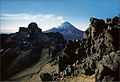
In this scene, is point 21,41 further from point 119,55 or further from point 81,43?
point 119,55

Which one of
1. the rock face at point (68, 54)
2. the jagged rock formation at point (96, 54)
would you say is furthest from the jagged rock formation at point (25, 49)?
the jagged rock formation at point (96, 54)

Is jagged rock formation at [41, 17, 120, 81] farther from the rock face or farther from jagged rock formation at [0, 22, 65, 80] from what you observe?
jagged rock formation at [0, 22, 65, 80]

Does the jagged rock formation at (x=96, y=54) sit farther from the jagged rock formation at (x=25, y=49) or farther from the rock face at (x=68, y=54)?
the jagged rock formation at (x=25, y=49)

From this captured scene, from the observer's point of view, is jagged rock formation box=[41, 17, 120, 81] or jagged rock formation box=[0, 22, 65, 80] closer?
jagged rock formation box=[41, 17, 120, 81]

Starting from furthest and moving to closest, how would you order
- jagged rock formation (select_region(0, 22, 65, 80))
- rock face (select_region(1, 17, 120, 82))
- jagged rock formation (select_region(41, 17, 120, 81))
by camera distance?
jagged rock formation (select_region(0, 22, 65, 80)) < rock face (select_region(1, 17, 120, 82)) < jagged rock formation (select_region(41, 17, 120, 81))

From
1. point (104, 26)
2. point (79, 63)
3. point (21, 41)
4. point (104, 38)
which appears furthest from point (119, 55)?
point (21, 41)

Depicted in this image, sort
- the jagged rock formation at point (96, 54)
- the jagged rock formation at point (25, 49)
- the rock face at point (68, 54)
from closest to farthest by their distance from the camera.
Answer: the jagged rock formation at point (96, 54) < the rock face at point (68, 54) < the jagged rock formation at point (25, 49)

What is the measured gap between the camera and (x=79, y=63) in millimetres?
45562

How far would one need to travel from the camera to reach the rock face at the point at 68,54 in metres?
32.7

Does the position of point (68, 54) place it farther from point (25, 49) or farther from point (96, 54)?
point (25, 49)

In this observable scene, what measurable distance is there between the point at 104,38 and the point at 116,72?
638 inches

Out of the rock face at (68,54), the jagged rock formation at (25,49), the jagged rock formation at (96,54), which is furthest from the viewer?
the jagged rock formation at (25,49)

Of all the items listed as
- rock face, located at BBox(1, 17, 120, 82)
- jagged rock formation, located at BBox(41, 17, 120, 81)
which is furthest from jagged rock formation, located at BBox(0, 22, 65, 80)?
jagged rock formation, located at BBox(41, 17, 120, 81)

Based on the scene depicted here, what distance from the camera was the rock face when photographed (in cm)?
3273
